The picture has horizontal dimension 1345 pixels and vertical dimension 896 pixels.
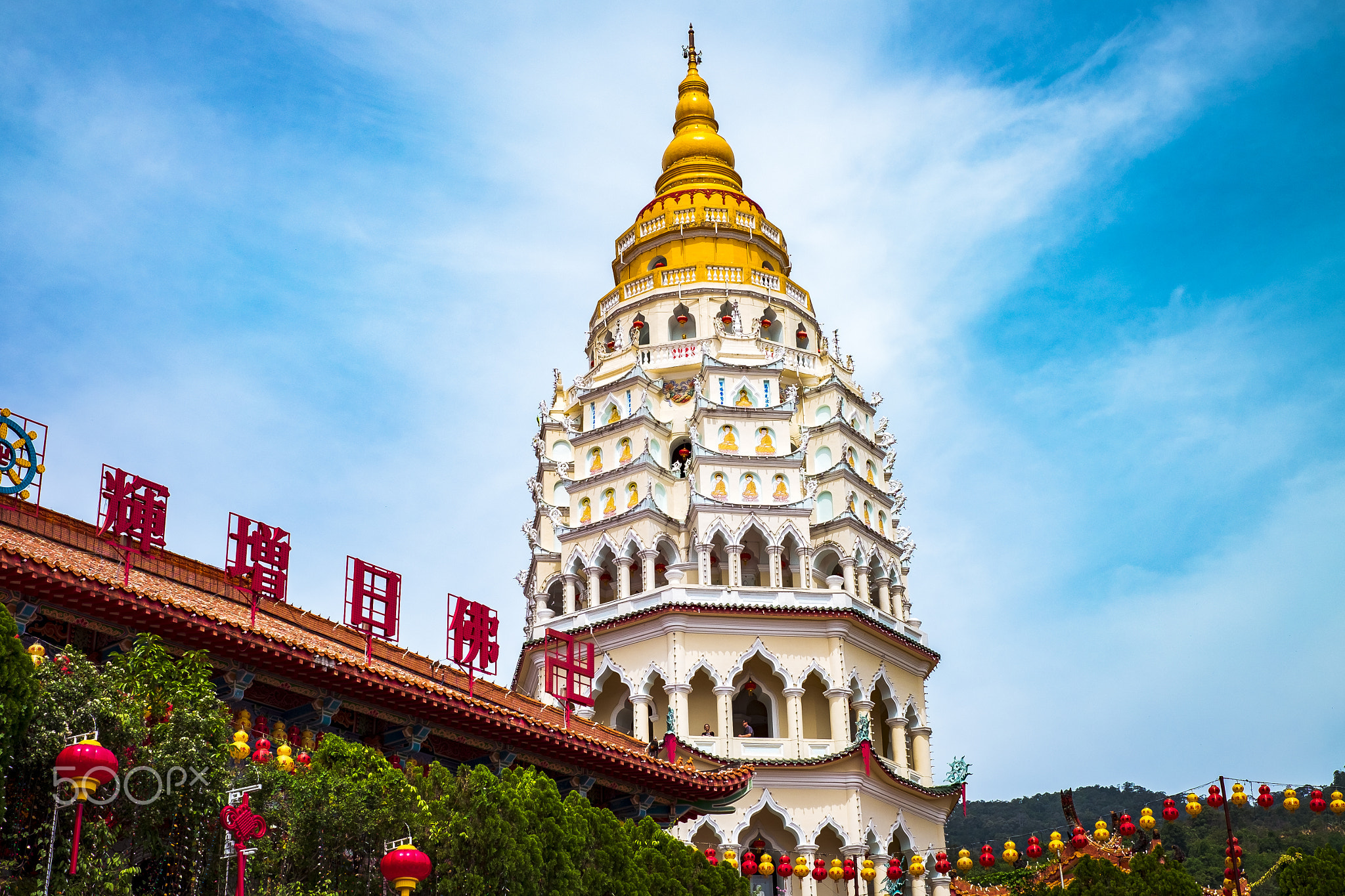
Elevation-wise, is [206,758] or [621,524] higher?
[621,524]

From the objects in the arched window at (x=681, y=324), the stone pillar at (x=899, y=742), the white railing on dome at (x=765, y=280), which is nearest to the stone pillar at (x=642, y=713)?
the stone pillar at (x=899, y=742)

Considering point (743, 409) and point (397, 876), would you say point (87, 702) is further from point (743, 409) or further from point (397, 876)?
point (743, 409)

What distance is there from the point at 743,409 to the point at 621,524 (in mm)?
4541

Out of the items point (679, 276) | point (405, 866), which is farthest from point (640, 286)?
point (405, 866)

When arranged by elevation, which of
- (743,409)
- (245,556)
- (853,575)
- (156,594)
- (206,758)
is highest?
(743,409)

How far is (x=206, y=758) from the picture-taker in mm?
17234

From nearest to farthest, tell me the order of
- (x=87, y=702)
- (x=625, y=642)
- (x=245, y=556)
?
(x=87, y=702), (x=245, y=556), (x=625, y=642)

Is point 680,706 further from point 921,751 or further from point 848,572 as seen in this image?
point 921,751

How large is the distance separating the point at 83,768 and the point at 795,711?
25.4 meters

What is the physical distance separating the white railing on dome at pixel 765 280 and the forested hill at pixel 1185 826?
57.9ft

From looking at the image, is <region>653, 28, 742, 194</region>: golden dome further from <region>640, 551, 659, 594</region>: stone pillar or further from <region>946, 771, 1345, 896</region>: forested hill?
<region>946, 771, 1345, 896</region>: forested hill

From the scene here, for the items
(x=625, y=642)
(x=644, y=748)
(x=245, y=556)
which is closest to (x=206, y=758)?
(x=245, y=556)

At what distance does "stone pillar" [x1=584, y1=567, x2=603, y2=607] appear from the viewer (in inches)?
1603

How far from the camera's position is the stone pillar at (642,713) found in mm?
38156
